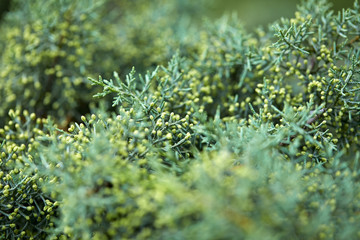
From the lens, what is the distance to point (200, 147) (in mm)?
667

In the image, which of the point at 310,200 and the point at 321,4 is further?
the point at 321,4

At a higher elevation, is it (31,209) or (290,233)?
(31,209)

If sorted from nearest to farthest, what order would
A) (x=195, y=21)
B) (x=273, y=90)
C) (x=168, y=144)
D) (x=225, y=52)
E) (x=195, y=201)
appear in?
(x=195, y=201), (x=168, y=144), (x=273, y=90), (x=225, y=52), (x=195, y=21)

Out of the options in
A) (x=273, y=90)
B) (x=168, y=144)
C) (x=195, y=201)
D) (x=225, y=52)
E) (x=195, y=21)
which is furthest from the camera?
(x=195, y=21)

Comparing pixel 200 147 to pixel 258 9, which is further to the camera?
pixel 258 9

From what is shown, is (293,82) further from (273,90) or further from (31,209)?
(31,209)

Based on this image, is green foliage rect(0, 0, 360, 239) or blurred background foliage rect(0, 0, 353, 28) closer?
green foliage rect(0, 0, 360, 239)

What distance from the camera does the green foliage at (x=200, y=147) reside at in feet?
1.46

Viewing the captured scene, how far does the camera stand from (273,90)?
2.28ft

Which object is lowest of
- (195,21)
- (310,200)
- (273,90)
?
(310,200)

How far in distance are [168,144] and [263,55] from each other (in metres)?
0.36

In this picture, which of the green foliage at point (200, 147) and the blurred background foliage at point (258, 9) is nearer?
the green foliage at point (200, 147)

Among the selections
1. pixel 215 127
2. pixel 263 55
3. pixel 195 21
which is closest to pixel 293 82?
pixel 263 55

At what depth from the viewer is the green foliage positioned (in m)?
0.44
